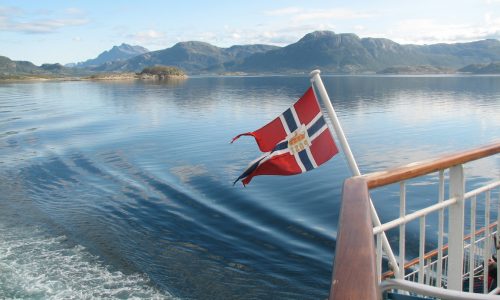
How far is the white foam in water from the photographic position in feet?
30.8

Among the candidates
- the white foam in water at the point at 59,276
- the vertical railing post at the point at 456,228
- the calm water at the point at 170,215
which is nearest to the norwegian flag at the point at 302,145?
the vertical railing post at the point at 456,228

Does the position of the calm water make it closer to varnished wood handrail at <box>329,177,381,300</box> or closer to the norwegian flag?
the norwegian flag

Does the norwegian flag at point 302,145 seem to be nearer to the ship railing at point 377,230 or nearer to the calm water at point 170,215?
the ship railing at point 377,230

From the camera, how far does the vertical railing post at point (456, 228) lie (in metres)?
4.12

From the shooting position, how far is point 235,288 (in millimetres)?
9828

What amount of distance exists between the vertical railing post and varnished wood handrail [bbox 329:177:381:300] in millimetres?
1494

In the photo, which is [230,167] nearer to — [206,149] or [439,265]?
[206,149]

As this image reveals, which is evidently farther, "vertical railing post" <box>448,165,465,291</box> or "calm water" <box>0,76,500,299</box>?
"calm water" <box>0,76,500,299</box>

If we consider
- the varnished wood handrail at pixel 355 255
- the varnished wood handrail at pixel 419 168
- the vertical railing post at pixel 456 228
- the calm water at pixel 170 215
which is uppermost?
the varnished wood handrail at pixel 419 168

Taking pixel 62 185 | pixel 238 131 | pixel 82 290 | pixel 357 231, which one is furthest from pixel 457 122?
pixel 357 231

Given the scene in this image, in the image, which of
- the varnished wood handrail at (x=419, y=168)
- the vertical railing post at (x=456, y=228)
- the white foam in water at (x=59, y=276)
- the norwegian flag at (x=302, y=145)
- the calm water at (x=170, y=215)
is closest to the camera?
the varnished wood handrail at (x=419, y=168)

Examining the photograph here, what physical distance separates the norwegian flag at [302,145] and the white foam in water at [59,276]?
477 cm

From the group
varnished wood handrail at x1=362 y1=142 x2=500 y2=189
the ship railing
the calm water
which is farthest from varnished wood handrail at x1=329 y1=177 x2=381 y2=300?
the calm water

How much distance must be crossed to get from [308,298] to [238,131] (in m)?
27.3
